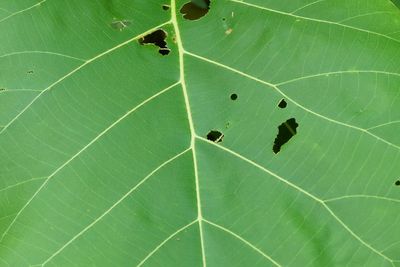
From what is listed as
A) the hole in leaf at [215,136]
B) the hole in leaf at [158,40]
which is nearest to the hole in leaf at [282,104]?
the hole in leaf at [215,136]

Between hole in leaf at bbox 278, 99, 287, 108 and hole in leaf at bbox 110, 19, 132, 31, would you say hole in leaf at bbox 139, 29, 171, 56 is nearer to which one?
hole in leaf at bbox 110, 19, 132, 31

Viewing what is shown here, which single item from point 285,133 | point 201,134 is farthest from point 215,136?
point 285,133

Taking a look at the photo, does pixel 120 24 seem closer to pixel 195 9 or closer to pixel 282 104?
pixel 195 9

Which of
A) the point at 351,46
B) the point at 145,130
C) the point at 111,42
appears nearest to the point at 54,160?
the point at 145,130

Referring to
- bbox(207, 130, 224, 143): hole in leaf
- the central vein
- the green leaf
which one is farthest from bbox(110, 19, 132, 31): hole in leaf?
bbox(207, 130, 224, 143): hole in leaf

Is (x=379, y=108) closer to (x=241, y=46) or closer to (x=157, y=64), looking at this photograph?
(x=241, y=46)

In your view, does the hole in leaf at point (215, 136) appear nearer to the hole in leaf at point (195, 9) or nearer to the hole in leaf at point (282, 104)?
the hole in leaf at point (282, 104)
